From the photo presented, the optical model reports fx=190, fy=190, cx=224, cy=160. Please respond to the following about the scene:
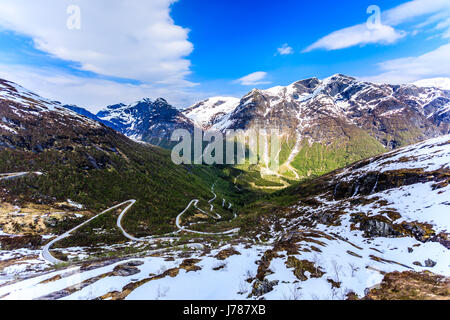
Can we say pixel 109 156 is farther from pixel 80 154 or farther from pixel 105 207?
pixel 105 207

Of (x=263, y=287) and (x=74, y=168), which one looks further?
(x=74, y=168)

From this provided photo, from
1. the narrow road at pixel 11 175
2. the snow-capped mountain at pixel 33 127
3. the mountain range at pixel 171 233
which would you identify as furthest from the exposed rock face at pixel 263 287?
the snow-capped mountain at pixel 33 127

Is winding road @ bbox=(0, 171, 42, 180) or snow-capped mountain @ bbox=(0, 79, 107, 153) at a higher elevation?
snow-capped mountain @ bbox=(0, 79, 107, 153)

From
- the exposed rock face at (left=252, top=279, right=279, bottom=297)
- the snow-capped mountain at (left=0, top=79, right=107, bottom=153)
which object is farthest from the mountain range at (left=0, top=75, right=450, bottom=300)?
the snow-capped mountain at (left=0, top=79, right=107, bottom=153)

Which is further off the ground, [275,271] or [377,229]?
[275,271]

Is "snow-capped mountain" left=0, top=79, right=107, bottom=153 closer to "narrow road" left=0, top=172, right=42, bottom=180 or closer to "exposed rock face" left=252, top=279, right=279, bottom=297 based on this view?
"narrow road" left=0, top=172, right=42, bottom=180

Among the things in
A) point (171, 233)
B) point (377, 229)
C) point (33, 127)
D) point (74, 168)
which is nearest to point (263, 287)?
point (377, 229)

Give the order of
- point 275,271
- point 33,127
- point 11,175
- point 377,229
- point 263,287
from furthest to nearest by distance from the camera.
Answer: point 33,127, point 11,175, point 377,229, point 275,271, point 263,287

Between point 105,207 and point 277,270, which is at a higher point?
point 277,270

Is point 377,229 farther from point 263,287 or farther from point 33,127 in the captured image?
point 33,127
